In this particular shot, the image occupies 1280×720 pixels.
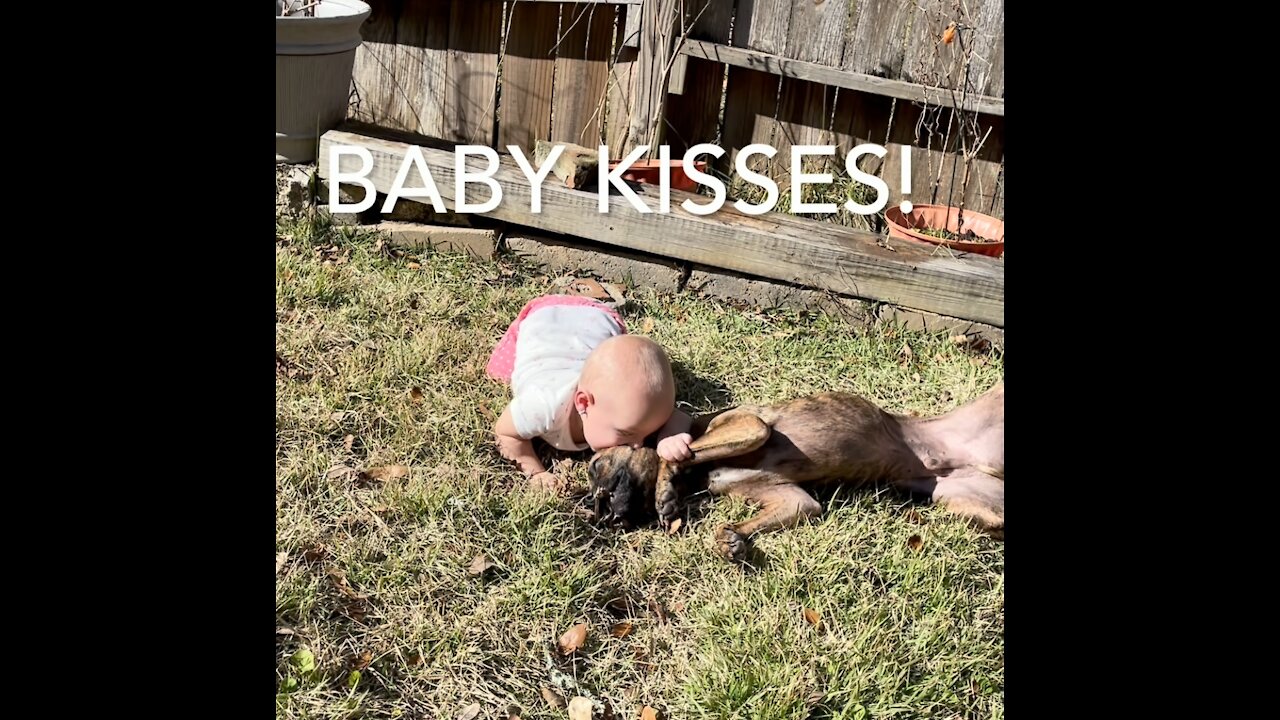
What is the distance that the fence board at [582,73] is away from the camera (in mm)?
6148

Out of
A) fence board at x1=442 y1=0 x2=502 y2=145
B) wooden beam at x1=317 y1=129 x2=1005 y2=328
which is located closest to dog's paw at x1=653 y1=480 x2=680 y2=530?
wooden beam at x1=317 y1=129 x2=1005 y2=328

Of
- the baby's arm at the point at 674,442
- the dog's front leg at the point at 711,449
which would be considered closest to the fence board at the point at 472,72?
the baby's arm at the point at 674,442

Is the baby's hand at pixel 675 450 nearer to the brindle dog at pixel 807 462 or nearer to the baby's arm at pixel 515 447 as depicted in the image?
the brindle dog at pixel 807 462

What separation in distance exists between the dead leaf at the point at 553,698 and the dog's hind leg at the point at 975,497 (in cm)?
156

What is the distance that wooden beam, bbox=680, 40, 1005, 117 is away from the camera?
5.84m

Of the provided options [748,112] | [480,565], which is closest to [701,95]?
[748,112]

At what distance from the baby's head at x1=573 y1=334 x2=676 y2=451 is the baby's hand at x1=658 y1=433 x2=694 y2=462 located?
0.08 meters

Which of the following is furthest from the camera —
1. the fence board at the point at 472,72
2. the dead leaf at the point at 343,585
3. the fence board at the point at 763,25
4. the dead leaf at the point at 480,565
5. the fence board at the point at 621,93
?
the fence board at the point at 472,72

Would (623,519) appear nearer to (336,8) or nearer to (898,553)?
(898,553)

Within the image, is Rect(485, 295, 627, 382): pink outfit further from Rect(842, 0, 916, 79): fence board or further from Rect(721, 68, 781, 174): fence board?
Rect(842, 0, 916, 79): fence board

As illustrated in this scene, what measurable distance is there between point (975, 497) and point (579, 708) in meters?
1.64

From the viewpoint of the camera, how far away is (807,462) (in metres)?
3.58

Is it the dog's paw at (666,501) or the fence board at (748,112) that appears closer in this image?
the dog's paw at (666,501)
